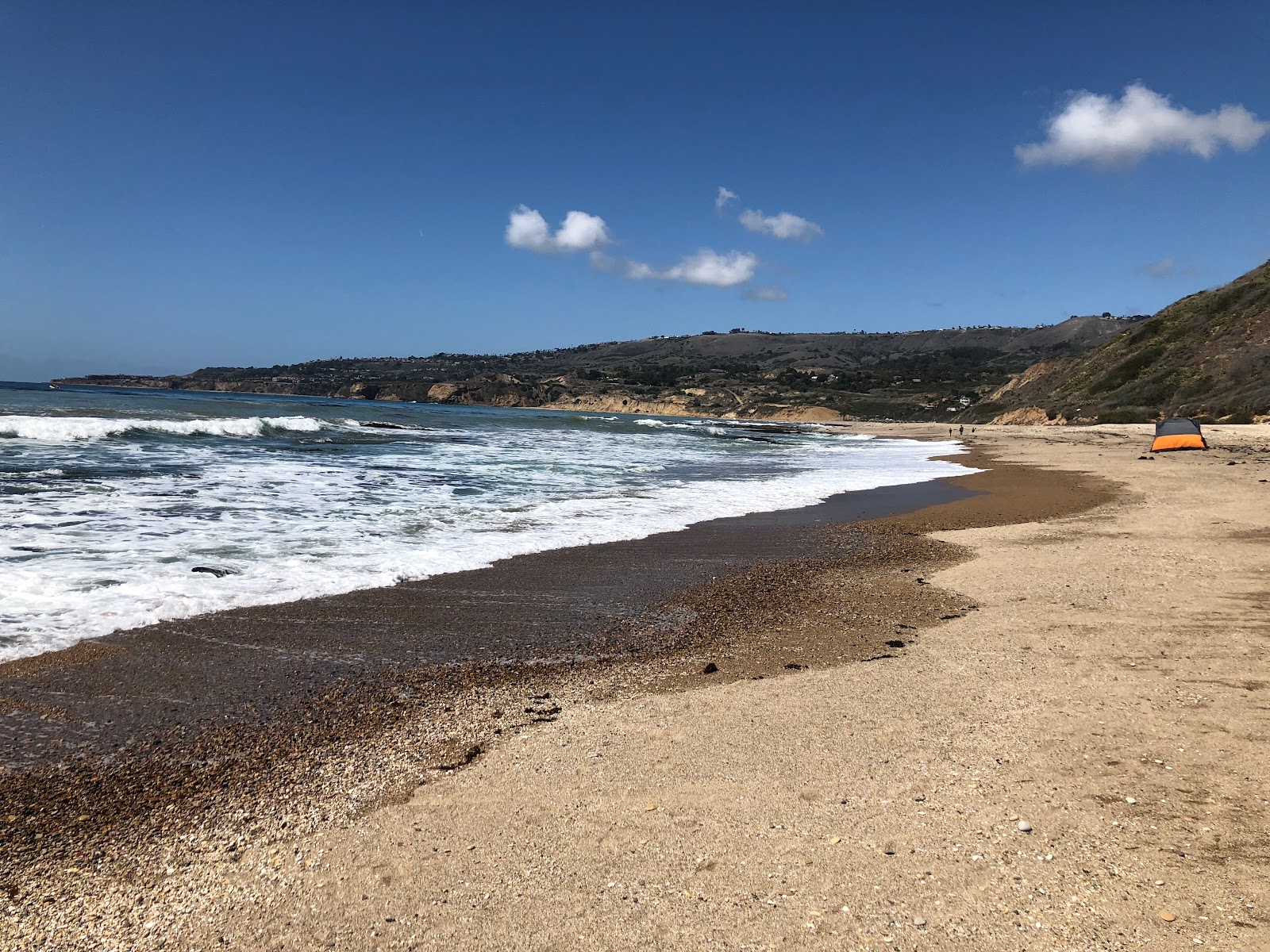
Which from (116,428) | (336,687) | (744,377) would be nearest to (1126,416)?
(336,687)

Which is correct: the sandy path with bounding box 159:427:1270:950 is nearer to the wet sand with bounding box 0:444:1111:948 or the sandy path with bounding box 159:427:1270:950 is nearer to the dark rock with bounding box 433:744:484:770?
the dark rock with bounding box 433:744:484:770

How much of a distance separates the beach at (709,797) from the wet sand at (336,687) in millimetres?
21

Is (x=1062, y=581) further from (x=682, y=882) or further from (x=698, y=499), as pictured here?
(x=698, y=499)

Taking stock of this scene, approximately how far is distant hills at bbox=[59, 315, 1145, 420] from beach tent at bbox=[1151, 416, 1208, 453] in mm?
57944

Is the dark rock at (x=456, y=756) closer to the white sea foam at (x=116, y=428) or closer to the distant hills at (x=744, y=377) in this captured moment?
the white sea foam at (x=116, y=428)

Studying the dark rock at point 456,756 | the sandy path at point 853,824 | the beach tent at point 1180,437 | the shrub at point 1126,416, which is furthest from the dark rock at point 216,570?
the shrub at point 1126,416

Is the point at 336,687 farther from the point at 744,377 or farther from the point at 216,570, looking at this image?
the point at 744,377

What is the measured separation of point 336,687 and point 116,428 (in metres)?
24.5

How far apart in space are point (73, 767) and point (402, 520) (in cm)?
603

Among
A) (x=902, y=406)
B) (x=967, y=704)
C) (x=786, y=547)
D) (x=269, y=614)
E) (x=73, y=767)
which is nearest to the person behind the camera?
(x=73, y=767)

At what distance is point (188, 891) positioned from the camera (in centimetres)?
216

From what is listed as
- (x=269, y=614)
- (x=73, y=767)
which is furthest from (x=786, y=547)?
(x=73, y=767)

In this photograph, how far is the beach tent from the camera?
70.9 ft

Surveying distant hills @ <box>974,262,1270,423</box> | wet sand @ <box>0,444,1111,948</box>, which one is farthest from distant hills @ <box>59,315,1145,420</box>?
wet sand @ <box>0,444,1111,948</box>
